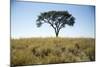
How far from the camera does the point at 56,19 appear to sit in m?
2.50

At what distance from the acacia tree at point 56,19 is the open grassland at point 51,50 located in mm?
177

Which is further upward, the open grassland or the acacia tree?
the acacia tree

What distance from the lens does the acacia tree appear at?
2.44m

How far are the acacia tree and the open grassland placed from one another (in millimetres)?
177

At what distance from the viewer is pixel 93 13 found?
267 centimetres

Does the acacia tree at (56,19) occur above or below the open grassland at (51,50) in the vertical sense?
above

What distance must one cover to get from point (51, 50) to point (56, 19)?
409 mm

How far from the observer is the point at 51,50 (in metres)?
2.47

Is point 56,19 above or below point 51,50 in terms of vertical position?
above

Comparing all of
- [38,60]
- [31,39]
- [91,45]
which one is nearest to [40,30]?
[31,39]

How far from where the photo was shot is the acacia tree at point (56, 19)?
244 centimetres
